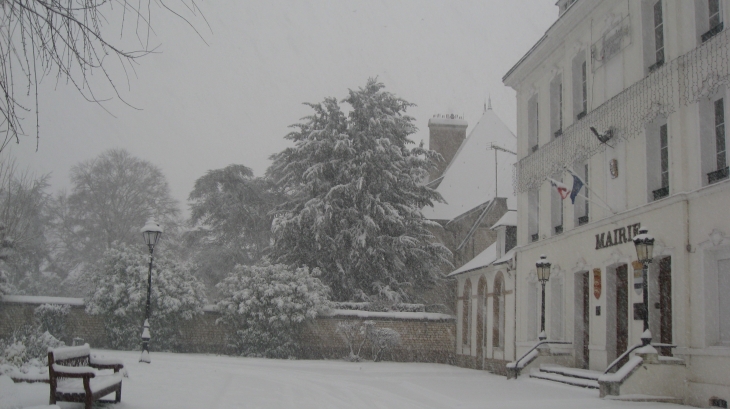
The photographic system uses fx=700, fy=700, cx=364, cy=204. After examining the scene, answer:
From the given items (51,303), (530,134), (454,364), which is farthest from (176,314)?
(530,134)

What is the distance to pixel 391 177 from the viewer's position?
34812 millimetres

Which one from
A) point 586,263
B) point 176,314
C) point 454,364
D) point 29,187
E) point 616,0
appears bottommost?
point 454,364

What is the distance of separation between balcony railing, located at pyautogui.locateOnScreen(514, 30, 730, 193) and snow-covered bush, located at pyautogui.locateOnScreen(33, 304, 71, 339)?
59.4ft

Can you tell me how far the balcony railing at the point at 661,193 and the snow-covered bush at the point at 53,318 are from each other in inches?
842

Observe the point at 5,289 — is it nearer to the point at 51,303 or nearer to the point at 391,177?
the point at 51,303

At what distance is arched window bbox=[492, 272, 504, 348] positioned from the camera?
1014 inches

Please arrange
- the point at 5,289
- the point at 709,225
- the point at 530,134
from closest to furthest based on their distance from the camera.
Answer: the point at 709,225 < the point at 530,134 < the point at 5,289

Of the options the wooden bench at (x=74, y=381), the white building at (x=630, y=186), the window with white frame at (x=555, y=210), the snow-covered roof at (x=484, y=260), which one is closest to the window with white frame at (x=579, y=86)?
the white building at (x=630, y=186)

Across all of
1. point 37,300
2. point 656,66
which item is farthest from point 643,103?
point 37,300

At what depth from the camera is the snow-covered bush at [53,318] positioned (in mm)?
26094

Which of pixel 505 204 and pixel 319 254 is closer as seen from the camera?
pixel 319 254

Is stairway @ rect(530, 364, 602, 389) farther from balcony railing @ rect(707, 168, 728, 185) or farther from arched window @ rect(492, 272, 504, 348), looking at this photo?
arched window @ rect(492, 272, 504, 348)

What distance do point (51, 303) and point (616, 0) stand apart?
22112mm

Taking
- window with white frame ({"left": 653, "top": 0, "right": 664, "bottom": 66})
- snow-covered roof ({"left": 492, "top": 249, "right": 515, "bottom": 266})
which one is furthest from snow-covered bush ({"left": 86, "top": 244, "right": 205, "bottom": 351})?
window with white frame ({"left": 653, "top": 0, "right": 664, "bottom": 66})
